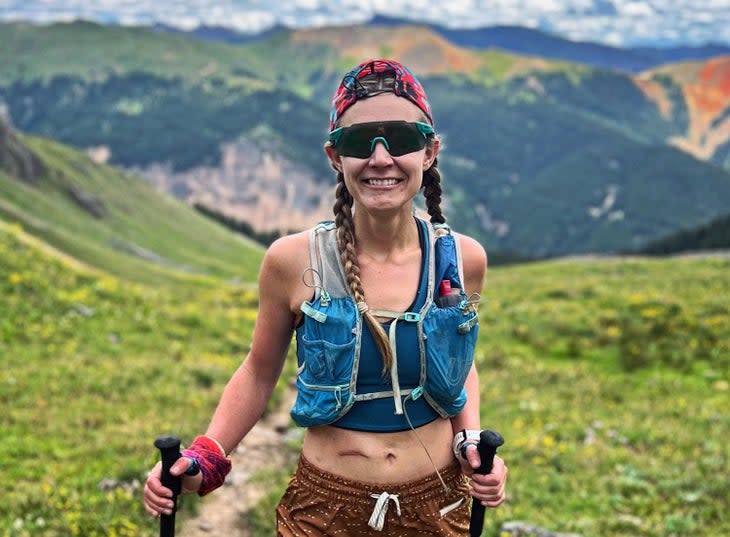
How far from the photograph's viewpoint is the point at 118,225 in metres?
83.8

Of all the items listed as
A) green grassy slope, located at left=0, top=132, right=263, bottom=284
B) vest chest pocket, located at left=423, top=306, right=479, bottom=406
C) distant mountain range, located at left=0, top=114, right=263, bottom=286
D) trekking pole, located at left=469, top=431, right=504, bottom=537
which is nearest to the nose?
vest chest pocket, located at left=423, top=306, right=479, bottom=406

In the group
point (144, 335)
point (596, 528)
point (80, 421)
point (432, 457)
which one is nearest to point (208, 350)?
point (144, 335)

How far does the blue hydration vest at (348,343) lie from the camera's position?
399cm

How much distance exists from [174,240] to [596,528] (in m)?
93.8

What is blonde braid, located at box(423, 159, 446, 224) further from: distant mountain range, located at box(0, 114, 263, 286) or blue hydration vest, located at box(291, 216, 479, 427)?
distant mountain range, located at box(0, 114, 263, 286)

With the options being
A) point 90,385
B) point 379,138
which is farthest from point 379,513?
point 90,385

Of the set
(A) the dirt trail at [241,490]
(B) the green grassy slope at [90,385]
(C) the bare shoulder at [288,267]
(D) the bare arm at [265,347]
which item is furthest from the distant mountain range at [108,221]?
(C) the bare shoulder at [288,267]

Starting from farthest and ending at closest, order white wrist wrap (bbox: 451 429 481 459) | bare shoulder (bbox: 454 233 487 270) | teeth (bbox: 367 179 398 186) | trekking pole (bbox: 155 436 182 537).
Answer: bare shoulder (bbox: 454 233 487 270), white wrist wrap (bbox: 451 429 481 459), teeth (bbox: 367 179 398 186), trekking pole (bbox: 155 436 182 537)

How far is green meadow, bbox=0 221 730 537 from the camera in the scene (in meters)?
9.07

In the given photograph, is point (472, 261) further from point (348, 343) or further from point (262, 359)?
point (262, 359)

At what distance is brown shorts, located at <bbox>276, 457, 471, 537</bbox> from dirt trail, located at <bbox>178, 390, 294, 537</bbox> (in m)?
4.96

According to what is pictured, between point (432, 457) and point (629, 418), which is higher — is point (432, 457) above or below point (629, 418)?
above

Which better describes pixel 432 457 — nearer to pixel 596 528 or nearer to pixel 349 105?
pixel 349 105

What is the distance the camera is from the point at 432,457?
437cm
